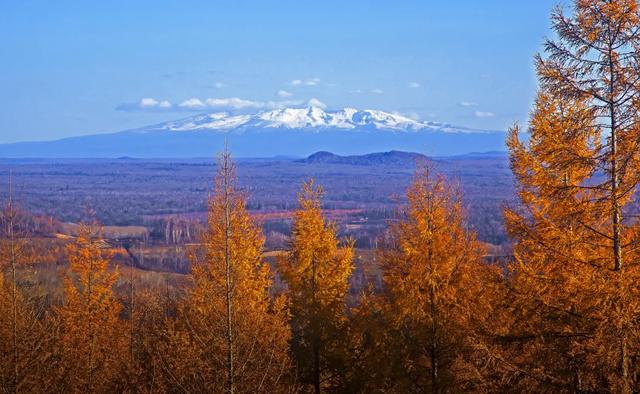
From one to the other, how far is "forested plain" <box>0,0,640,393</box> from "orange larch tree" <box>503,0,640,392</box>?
3cm

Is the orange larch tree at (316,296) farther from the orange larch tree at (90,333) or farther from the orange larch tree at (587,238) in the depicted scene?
the orange larch tree at (587,238)

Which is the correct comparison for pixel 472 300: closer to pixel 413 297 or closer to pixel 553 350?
pixel 413 297

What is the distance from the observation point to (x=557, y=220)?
12.2 meters

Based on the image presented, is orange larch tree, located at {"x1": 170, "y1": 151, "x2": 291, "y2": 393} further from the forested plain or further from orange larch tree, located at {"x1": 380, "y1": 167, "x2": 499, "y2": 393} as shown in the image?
orange larch tree, located at {"x1": 380, "y1": 167, "x2": 499, "y2": 393}

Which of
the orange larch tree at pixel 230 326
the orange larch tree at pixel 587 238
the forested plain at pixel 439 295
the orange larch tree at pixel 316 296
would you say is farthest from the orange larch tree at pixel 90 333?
the orange larch tree at pixel 587 238

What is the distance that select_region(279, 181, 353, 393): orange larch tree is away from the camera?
21766mm

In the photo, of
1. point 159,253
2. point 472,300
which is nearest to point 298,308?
point 472,300

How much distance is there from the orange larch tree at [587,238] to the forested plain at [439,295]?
1.2 inches

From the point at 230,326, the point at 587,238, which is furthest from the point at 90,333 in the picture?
the point at 587,238

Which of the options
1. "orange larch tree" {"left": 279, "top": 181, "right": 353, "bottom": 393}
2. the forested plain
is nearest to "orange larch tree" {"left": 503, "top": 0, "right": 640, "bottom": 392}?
the forested plain

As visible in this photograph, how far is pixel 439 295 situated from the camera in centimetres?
1759

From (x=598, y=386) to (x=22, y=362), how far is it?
1109 centimetres

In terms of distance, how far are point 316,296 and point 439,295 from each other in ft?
18.2

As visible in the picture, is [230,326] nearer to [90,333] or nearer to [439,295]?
[439,295]
